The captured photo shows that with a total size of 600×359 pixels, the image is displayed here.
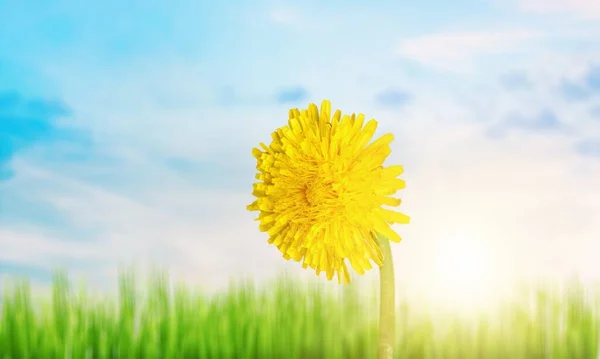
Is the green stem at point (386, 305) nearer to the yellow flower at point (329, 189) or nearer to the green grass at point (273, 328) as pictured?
the yellow flower at point (329, 189)

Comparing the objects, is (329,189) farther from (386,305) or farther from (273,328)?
(273,328)

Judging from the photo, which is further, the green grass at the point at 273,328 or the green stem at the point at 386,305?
the green grass at the point at 273,328

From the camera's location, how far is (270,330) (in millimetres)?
2857

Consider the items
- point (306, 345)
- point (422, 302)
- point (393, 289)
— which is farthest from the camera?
point (422, 302)

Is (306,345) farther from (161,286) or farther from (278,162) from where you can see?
(278,162)

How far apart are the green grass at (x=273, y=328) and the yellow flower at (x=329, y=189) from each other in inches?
46.6

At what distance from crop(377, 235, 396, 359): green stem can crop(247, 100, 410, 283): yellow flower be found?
0.08 feet

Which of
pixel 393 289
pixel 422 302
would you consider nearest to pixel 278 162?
pixel 393 289

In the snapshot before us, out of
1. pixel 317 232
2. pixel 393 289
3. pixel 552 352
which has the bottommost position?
pixel 552 352

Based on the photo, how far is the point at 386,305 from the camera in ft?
5.41

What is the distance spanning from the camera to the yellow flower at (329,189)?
164 centimetres

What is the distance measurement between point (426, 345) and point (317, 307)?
0.48 metres

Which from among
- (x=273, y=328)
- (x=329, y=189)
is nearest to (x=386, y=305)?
(x=329, y=189)

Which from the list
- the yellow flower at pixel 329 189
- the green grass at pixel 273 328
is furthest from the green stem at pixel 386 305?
the green grass at pixel 273 328
